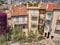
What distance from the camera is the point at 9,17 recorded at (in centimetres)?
1758

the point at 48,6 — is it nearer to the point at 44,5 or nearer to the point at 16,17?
the point at 44,5

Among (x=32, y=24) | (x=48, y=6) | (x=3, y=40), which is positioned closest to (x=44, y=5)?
A: (x=48, y=6)

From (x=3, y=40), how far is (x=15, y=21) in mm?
2771

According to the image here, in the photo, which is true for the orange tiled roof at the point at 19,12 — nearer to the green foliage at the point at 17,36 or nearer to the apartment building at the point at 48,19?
the green foliage at the point at 17,36

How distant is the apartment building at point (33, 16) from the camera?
16.2m

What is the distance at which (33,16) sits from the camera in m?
16.4

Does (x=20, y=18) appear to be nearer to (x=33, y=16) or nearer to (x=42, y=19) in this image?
(x=33, y=16)

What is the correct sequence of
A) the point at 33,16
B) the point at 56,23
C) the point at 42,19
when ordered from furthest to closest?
1. the point at 42,19
2. the point at 33,16
3. the point at 56,23

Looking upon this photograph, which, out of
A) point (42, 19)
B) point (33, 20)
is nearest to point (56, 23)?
point (42, 19)

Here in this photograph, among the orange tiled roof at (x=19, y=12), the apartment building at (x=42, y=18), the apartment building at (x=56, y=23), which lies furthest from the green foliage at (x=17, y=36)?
the apartment building at (x=56, y=23)

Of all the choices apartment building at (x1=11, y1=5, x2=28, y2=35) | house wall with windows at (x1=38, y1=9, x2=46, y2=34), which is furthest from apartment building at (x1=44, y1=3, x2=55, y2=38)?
apartment building at (x1=11, y1=5, x2=28, y2=35)

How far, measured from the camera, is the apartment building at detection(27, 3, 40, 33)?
16.2 meters

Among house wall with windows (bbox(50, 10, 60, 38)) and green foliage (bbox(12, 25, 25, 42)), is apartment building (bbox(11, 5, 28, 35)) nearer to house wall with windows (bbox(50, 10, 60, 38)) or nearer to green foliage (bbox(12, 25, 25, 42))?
green foliage (bbox(12, 25, 25, 42))

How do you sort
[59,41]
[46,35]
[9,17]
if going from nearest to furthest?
[59,41], [46,35], [9,17]
